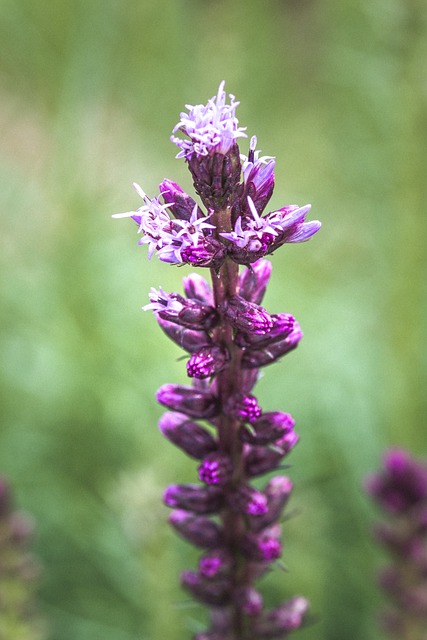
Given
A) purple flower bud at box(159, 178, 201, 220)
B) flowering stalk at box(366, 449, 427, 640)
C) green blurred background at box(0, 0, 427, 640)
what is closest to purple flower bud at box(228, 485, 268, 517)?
green blurred background at box(0, 0, 427, 640)

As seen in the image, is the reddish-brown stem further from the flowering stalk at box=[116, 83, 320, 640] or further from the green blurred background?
the green blurred background

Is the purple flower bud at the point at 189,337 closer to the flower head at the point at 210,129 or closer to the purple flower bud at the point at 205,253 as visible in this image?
the purple flower bud at the point at 205,253

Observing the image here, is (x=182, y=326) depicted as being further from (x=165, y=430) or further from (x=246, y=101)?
(x=246, y=101)

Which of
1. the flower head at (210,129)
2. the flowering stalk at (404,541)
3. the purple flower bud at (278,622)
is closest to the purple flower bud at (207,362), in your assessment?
the flower head at (210,129)

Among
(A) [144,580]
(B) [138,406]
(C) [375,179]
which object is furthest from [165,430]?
(C) [375,179]

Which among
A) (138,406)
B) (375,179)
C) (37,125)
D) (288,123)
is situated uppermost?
(288,123)
